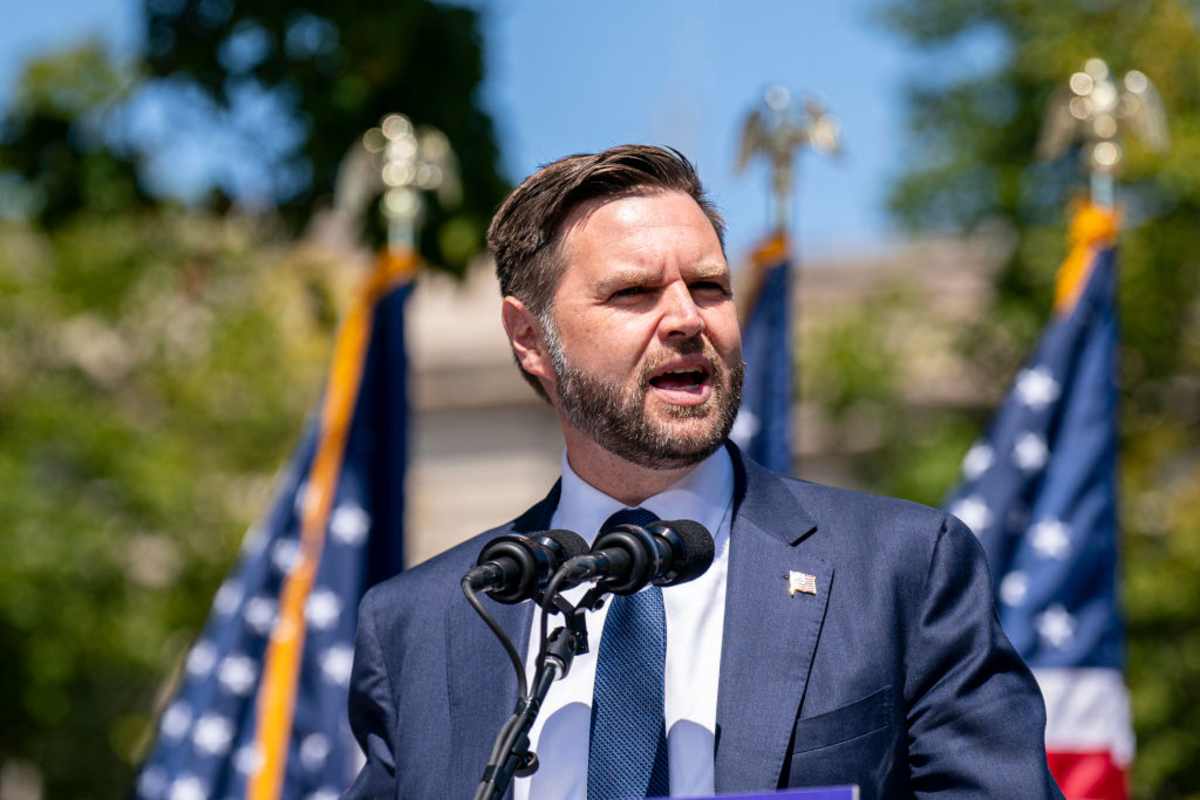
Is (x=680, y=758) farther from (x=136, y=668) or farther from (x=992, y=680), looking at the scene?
(x=136, y=668)

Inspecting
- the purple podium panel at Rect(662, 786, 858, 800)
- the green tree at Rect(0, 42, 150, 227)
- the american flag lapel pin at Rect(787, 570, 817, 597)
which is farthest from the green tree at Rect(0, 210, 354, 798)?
the purple podium panel at Rect(662, 786, 858, 800)

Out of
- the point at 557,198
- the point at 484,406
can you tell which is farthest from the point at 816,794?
the point at 484,406

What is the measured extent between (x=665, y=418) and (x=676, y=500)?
204 millimetres

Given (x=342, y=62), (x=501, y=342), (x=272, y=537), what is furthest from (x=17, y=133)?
(x=501, y=342)

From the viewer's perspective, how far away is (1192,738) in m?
15.4

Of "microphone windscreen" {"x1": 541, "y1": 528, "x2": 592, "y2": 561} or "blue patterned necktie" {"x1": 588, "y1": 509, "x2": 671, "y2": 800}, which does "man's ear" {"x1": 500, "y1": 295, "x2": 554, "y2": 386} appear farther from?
"microphone windscreen" {"x1": 541, "y1": 528, "x2": 592, "y2": 561}

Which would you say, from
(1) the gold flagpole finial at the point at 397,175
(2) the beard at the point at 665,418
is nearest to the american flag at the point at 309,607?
(1) the gold flagpole finial at the point at 397,175

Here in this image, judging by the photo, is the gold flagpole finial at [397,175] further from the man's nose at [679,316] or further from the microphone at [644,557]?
the microphone at [644,557]

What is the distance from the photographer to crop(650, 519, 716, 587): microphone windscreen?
286 cm

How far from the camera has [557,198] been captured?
3.43 metres

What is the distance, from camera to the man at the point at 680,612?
2.99 m

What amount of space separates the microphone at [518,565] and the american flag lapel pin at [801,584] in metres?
0.42

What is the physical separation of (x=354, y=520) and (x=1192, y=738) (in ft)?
33.2

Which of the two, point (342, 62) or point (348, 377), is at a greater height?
point (342, 62)
